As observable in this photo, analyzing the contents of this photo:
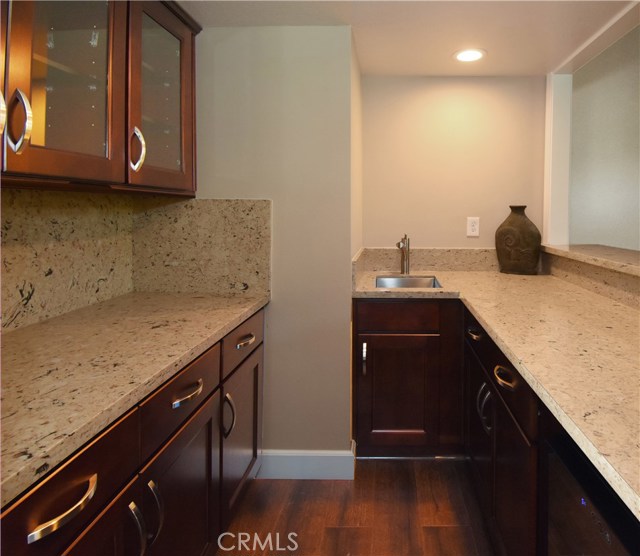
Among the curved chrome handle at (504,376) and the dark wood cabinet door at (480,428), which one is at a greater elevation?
the curved chrome handle at (504,376)

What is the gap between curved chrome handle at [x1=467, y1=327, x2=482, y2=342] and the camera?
2.02 metres

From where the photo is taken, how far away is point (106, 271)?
2.08 metres

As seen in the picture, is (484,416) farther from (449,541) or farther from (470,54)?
(470,54)

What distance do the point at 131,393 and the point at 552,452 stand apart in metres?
0.89

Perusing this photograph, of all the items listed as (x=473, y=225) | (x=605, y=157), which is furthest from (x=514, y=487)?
(x=605, y=157)

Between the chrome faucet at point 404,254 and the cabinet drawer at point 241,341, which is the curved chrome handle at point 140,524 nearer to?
the cabinet drawer at point 241,341

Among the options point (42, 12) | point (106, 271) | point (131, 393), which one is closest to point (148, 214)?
point (106, 271)

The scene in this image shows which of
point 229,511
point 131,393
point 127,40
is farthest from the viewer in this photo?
point 229,511

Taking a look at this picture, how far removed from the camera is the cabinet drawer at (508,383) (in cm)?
128

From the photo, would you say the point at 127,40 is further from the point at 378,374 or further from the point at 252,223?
the point at 378,374

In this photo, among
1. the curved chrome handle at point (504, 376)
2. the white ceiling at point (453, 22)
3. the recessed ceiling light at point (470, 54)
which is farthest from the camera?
the recessed ceiling light at point (470, 54)

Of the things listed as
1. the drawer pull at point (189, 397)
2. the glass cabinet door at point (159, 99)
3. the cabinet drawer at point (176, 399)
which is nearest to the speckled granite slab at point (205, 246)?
the glass cabinet door at point (159, 99)

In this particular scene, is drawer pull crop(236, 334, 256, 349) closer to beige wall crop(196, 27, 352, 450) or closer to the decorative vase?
beige wall crop(196, 27, 352, 450)

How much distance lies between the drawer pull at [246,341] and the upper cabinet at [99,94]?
607mm
